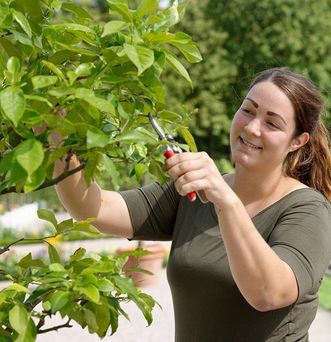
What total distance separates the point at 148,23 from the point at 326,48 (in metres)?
28.5

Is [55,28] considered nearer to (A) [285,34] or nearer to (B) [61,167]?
(B) [61,167]

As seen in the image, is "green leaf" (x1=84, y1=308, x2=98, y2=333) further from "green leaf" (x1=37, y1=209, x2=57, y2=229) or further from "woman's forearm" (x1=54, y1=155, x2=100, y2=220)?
"woman's forearm" (x1=54, y1=155, x2=100, y2=220)

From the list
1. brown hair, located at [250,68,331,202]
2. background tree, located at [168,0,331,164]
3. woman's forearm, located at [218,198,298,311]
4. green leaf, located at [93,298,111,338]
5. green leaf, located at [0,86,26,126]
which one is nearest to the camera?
green leaf, located at [0,86,26,126]

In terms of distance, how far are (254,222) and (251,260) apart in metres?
0.50

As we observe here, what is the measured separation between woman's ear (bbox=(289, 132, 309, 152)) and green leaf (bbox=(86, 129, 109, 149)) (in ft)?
3.92

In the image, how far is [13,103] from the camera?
1.35 m

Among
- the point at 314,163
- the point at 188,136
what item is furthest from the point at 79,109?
the point at 314,163

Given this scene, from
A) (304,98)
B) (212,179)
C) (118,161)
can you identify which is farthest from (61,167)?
(304,98)

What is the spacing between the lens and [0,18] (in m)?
1.52

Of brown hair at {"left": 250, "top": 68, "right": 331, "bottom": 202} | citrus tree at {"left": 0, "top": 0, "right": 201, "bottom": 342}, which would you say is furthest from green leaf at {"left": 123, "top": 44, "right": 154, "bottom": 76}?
brown hair at {"left": 250, "top": 68, "right": 331, "bottom": 202}

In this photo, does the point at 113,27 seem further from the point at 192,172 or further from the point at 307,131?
the point at 307,131

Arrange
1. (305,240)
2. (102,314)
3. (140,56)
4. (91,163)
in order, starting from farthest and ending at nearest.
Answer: (305,240)
(102,314)
(91,163)
(140,56)

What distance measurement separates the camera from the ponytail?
2.72m

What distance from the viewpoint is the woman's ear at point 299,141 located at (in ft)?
8.32
